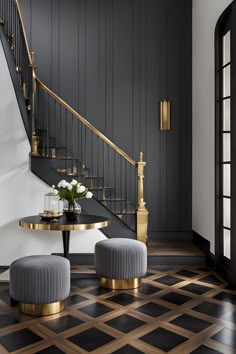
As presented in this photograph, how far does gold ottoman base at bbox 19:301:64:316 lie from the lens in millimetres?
3459

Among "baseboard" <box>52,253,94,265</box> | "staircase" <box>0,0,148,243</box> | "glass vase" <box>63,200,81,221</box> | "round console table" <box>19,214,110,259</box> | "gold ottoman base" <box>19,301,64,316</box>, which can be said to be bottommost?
"gold ottoman base" <box>19,301,64,316</box>

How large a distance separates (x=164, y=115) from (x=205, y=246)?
230cm

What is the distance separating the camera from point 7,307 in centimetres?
369

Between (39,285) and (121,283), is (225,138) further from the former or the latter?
(39,285)

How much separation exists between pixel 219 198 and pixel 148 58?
288 cm

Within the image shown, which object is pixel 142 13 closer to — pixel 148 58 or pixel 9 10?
pixel 148 58

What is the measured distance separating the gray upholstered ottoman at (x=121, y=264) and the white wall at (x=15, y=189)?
37.5 inches

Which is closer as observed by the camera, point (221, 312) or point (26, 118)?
point (221, 312)

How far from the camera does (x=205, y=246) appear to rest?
549 cm

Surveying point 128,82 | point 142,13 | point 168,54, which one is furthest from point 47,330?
point 142,13

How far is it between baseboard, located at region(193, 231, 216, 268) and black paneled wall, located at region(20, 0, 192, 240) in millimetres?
411

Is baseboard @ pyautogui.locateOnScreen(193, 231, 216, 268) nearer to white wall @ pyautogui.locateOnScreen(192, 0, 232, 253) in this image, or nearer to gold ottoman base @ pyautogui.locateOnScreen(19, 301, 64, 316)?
white wall @ pyautogui.locateOnScreen(192, 0, 232, 253)

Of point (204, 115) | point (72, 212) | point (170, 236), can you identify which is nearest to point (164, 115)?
point (204, 115)

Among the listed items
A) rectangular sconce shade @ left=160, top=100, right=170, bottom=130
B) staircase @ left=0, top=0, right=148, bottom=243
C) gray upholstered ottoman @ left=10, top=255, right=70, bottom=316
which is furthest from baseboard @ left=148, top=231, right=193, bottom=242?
gray upholstered ottoman @ left=10, top=255, right=70, bottom=316
